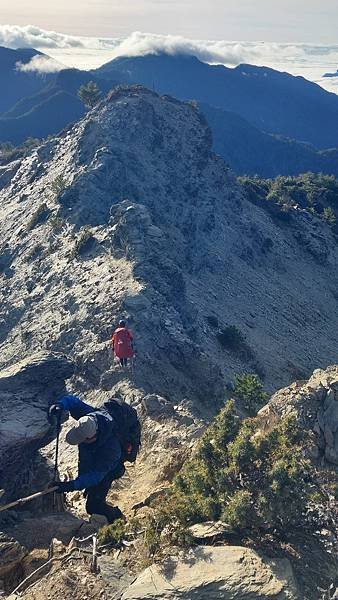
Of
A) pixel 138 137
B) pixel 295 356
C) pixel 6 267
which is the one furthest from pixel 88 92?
pixel 295 356

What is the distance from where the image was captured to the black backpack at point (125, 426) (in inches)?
462

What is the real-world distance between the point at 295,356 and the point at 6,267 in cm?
2305

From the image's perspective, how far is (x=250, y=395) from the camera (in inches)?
914

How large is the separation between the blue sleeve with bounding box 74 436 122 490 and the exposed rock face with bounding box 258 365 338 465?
3.13 metres

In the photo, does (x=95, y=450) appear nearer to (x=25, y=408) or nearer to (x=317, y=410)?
(x=25, y=408)

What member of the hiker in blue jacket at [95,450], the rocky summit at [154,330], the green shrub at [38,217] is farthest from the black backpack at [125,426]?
the green shrub at [38,217]

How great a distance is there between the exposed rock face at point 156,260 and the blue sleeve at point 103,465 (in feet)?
42.1

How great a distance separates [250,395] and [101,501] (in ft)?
40.9

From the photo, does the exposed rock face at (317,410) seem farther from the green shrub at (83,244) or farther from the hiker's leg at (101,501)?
the green shrub at (83,244)

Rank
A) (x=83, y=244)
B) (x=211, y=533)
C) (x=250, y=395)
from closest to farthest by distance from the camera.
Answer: (x=211, y=533)
(x=250, y=395)
(x=83, y=244)

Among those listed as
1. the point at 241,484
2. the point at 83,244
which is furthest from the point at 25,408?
the point at 83,244

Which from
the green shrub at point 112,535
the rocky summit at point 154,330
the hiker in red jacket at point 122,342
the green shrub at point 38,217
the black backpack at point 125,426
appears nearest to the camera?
the rocky summit at point 154,330

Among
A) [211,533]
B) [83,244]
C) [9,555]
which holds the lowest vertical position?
[83,244]

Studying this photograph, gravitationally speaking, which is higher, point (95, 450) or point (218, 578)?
point (218, 578)
